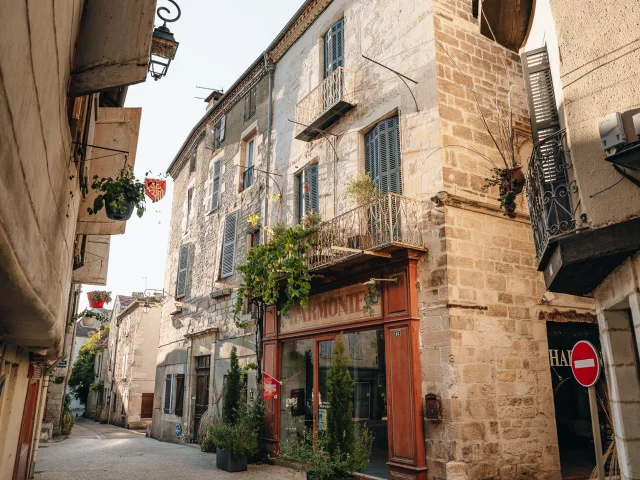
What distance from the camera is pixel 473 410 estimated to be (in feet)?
24.7

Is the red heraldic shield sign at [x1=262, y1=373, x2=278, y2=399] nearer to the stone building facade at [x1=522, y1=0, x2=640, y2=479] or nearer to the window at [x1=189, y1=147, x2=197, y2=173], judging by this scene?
the stone building facade at [x1=522, y1=0, x2=640, y2=479]

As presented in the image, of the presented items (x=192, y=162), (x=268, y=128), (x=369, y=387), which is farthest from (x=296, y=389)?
(x=192, y=162)

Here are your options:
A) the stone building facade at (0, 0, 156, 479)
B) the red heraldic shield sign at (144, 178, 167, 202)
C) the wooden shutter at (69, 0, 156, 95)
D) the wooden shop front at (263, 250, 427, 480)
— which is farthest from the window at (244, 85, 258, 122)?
the wooden shutter at (69, 0, 156, 95)

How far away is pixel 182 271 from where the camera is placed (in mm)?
18547

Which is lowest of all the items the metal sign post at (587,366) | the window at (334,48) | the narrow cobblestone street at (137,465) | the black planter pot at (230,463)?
the narrow cobblestone street at (137,465)

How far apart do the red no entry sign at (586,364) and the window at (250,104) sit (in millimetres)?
12211

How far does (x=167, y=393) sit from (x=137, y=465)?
288 inches

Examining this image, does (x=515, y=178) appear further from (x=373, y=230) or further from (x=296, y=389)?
(x=296, y=389)

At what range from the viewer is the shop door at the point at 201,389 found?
1514 centimetres

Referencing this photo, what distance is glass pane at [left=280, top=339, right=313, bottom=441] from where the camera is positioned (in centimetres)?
1046

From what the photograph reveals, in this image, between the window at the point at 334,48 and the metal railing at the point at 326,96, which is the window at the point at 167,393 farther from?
the window at the point at 334,48

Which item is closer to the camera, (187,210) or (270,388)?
(270,388)

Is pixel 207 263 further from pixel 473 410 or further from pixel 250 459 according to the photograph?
pixel 473 410

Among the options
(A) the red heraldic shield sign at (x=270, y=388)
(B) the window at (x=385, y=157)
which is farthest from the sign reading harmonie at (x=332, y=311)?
(B) the window at (x=385, y=157)
